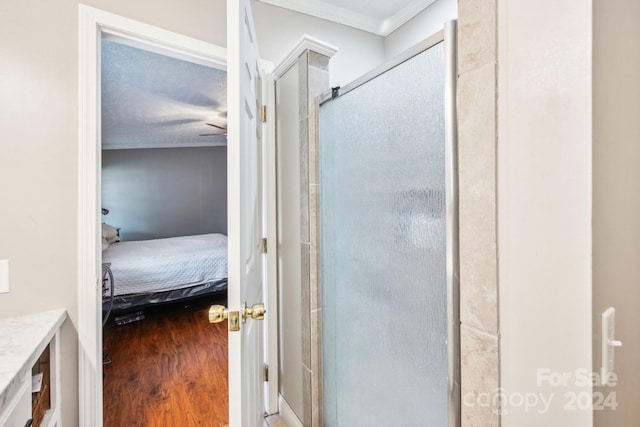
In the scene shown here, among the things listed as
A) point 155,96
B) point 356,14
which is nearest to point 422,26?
Result: point 356,14

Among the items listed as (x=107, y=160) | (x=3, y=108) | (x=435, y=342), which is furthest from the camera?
(x=107, y=160)

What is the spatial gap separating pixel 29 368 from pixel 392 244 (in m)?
1.19

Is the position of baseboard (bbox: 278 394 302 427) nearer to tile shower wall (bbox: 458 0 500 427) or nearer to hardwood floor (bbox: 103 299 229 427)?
hardwood floor (bbox: 103 299 229 427)

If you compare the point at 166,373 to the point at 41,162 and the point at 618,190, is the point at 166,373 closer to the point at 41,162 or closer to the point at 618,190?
the point at 41,162

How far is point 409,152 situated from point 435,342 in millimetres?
594

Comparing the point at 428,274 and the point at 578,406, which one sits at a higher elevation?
the point at 428,274

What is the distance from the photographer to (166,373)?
225cm

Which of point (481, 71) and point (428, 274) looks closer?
point (481, 71)

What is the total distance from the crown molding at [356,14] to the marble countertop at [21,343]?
193 centimetres

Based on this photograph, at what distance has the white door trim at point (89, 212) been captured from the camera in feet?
3.91

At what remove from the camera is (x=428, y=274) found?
0.87m

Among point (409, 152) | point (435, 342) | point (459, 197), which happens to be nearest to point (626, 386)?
point (435, 342)

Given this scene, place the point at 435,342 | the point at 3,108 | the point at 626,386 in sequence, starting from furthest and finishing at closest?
1. the point at 3,108
2. the point at 435,342
3. the point at 626,386

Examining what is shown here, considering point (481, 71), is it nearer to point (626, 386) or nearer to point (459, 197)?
point (459, 197)
